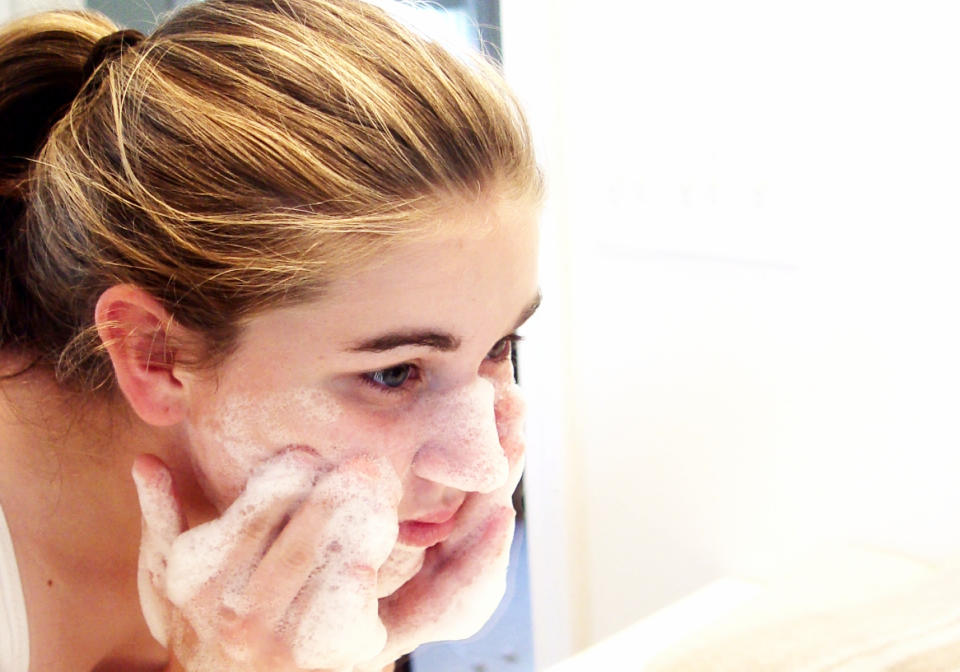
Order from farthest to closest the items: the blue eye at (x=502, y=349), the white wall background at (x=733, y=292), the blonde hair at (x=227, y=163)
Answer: the white wall background at (x=733, y=292)
the blue eye at (x=502, y=349)
the blonde hair at (x=227, y=163)

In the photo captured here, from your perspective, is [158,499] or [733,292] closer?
[158,499]

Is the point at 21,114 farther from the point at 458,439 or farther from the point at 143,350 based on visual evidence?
the point at 458,439

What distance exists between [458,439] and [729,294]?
0.73m

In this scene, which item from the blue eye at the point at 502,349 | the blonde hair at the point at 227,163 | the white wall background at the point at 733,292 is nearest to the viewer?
the blonde hair at the point at 227,163

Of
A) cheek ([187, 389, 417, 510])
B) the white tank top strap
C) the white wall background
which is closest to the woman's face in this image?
cheek ([187, 389, 417, 510])

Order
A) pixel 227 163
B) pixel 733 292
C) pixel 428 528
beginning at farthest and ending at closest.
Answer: pixel 733 292 → pixel 428 528 → pixel 227 163

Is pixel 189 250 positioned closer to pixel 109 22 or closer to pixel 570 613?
pixel 109 22

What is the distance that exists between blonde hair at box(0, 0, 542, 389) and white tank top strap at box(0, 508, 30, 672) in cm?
11

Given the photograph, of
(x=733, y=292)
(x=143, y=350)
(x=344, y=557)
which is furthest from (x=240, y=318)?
(x=733, y=292)

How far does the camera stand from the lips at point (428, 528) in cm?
75

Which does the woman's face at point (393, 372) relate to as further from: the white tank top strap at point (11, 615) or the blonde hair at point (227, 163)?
the white tank top strap at point (11, 615)

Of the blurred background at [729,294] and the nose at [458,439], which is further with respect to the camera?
the blurred background at [729,294]

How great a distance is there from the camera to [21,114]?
0.70m

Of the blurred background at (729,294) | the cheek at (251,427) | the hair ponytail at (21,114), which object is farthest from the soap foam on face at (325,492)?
the blurred background at (729,294)
